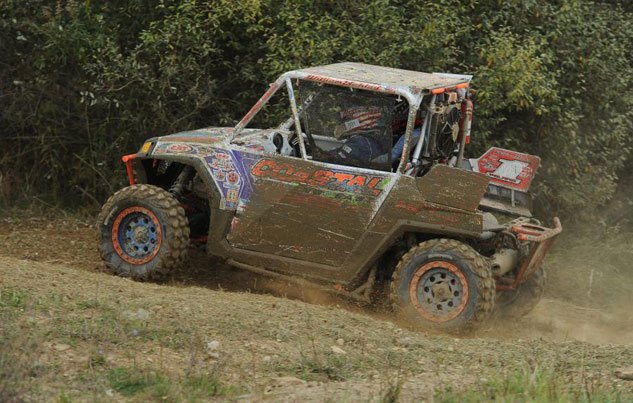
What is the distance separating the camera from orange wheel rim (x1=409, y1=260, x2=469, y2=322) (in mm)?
8109

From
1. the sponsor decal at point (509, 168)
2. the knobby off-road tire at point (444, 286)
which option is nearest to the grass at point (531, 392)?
the knobby off-road tire at point (444, 286)

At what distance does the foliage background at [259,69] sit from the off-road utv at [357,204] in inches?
69.4

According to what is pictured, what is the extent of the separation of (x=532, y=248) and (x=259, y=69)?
3.87m

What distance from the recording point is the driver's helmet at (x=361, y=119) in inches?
327

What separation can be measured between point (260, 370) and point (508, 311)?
3.49 m

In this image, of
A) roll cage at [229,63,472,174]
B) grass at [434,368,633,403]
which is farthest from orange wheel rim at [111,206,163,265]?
grass at [434,368,633,403]

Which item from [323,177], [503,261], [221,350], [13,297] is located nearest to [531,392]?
[221,350]

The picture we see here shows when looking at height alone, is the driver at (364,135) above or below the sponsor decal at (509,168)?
above

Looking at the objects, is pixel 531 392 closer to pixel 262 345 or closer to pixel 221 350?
pixel 262 345

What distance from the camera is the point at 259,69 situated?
11000 mm

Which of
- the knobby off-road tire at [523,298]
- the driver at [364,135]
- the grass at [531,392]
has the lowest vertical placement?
the knobby off-road tire at [523,298]

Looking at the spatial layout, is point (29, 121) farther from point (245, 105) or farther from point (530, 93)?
point (530, 93)

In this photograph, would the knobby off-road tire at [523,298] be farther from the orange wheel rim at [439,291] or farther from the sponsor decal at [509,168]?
the orange wheel rim at [439,291]

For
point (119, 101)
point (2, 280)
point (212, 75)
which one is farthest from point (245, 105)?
point (2, 280)
